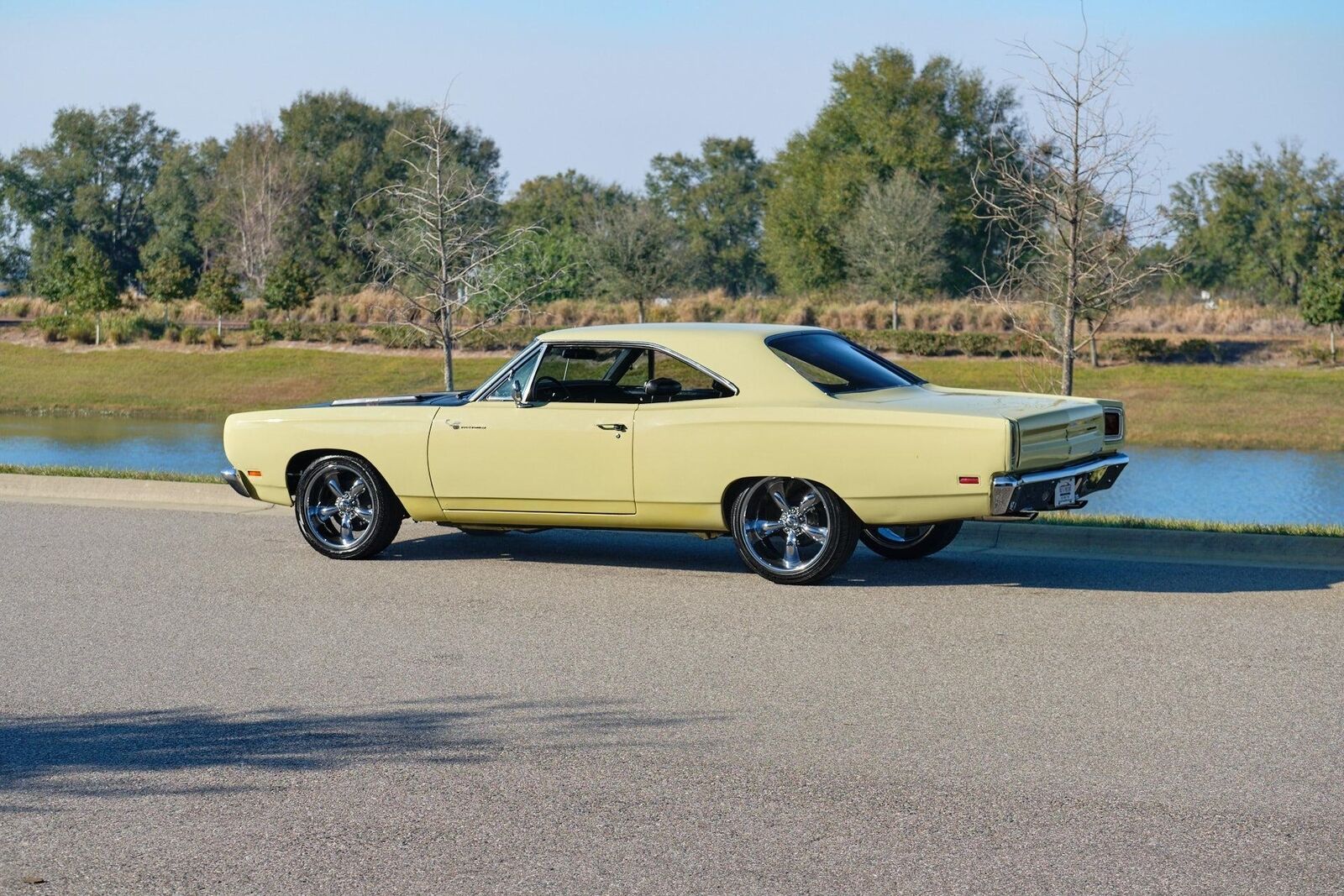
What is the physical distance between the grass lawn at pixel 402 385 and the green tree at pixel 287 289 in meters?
4.53

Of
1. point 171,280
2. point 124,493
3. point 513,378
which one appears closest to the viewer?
point 513,378

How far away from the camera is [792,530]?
9.16 meters

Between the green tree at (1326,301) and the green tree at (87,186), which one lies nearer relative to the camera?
the green tree at (1326,301)

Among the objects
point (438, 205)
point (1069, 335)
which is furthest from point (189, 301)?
point (1069, 335)

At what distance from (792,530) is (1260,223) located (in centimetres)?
7194

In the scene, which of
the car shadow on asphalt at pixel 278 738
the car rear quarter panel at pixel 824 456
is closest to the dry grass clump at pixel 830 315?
the car rear quarter panel at pixel 824 456

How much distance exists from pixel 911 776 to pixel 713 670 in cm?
177

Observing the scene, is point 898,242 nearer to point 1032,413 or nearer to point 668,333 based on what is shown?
point 668,333

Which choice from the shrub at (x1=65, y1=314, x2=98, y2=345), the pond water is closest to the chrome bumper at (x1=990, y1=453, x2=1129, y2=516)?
the pond water

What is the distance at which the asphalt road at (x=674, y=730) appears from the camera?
4688 mm

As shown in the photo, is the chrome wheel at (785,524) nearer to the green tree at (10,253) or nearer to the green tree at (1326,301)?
the green tree at (1326,301)

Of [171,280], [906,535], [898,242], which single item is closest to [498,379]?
[906,535]

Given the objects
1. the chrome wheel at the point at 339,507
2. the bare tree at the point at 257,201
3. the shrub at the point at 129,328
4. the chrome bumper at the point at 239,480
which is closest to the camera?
the chrome wheel at the point at 339,507

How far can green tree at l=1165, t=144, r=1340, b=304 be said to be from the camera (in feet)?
236
